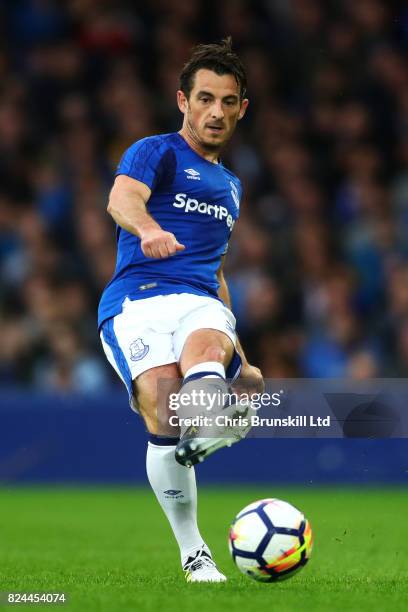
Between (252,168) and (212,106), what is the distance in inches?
298

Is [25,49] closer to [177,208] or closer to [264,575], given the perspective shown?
[177,208]

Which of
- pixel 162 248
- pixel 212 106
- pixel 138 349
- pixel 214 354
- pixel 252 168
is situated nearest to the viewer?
pixel 162 248

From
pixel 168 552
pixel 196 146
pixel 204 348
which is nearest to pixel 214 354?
pixel 204 348

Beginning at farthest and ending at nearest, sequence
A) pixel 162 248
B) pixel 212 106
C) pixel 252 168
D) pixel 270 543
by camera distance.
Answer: pixel 252 168, pixel 212 106, pixel 270 543, pixel 162 248

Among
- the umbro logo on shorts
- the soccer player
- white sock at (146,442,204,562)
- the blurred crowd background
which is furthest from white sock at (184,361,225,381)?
the blurred crowd background

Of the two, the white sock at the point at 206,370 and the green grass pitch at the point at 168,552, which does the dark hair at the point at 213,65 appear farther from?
the green grass pitch at the point at 168,552

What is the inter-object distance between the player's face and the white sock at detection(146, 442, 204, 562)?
4.30 ft

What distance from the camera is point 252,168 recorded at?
12891mm

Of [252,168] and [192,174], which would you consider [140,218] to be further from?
[252,168]

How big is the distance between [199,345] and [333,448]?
5.95 meters

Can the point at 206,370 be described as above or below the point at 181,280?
below

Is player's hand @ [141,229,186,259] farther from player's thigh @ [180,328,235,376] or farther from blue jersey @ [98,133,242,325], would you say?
blue jersey @ [98,133,242,325]

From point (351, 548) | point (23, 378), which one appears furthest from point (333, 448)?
point (351, 548)

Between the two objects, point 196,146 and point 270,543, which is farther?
point 196,146
